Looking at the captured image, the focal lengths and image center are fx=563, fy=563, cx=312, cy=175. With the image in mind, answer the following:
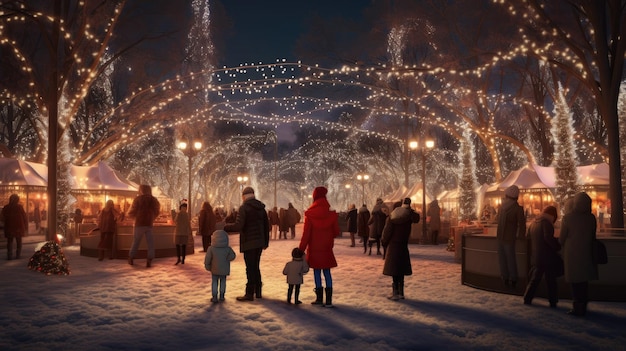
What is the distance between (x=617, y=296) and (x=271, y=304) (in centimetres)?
543

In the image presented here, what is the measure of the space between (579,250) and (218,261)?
17.3 ft

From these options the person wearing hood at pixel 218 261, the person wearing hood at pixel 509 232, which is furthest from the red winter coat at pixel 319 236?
the person wearing hood at pixel 509 232

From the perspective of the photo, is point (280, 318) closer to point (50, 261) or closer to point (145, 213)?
point (50, 261)

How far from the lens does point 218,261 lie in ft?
28.7

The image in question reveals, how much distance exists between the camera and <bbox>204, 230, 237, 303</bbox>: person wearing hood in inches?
346

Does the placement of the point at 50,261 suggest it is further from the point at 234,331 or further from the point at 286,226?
the point at 286,226

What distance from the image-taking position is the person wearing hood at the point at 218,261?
8.78 meters

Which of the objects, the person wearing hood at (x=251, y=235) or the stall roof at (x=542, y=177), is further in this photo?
the stall roof at (x=542, y=177)

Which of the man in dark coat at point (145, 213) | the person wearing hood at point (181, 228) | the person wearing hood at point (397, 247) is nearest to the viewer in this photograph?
the person wearing hood at point (397, 247)

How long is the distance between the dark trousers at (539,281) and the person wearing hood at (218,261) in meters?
4.64

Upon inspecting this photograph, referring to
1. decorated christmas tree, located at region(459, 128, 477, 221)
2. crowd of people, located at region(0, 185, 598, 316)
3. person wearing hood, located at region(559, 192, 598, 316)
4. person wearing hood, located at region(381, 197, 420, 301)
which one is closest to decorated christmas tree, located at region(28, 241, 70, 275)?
crowd of people, located at region(0, 185, 598, 316)

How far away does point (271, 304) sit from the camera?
340 inches

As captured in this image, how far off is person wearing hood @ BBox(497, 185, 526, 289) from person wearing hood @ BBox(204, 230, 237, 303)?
4421mm

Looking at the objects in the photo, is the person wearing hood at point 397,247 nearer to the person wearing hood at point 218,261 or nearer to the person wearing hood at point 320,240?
the person wearing hood at point 320,240
